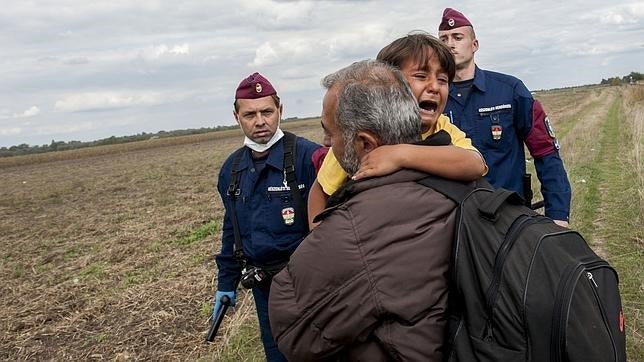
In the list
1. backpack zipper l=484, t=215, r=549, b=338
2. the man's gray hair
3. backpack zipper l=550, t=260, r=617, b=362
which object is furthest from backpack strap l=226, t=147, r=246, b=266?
backpack zipper l=550, t=260, r=617, b=362

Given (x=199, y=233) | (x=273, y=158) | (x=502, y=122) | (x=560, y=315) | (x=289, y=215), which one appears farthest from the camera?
(x=199, y=233)

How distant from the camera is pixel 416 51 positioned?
1952 millimetres

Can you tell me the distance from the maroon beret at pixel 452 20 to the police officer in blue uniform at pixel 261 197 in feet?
3.65

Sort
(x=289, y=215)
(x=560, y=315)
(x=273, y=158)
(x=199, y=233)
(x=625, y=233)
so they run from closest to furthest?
(x=560, y=315) < (x=289, y=215) < (x=273, y=158) < (x=625, y=233) < (x=199, y=233)

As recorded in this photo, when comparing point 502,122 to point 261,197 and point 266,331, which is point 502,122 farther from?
point 266,331

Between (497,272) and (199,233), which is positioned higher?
(497,272)

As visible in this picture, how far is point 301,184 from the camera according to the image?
10.8 feet

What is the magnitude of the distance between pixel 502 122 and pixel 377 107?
6.81 feet

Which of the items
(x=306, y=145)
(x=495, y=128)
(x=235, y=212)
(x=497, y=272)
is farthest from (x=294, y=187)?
(x=497, y=272)

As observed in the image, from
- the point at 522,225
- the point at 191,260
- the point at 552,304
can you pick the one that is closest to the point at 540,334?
the point at 552,304

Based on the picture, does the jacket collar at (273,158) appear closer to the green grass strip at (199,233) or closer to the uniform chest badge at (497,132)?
the uniform chest badge at (497,132)

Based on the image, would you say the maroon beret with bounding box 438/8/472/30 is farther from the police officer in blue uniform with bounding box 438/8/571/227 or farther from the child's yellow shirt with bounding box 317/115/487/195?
the child's yellow shirt with bounding box 317/115/487/195

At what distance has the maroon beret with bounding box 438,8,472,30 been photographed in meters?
3.49

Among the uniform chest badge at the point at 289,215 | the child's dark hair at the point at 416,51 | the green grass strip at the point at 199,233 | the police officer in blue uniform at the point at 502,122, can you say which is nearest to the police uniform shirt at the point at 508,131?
the police officer in blue uniform at the point at 502,122
